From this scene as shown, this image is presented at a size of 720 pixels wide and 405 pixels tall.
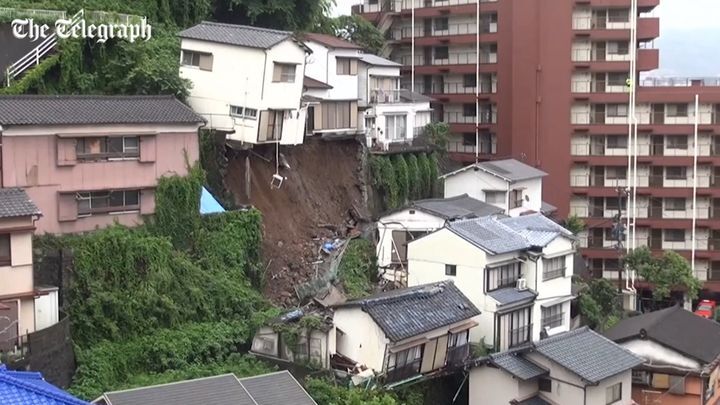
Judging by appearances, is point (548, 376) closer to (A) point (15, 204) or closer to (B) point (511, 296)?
(B) point (511, 296)

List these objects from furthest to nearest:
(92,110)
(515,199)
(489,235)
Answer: (515,199) < (489,235) < (92,110)

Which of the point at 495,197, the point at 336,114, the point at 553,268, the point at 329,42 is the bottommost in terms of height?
the point at 553,268

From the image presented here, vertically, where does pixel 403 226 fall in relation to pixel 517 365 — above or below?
above

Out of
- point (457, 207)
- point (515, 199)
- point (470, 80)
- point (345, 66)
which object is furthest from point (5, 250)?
point (470, 80)

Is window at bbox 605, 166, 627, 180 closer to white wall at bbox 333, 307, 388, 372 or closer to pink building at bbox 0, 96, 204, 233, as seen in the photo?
white wall at bbox 333, 307, 388, 372

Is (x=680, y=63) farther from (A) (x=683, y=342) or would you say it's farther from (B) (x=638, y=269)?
(A) (x=683, y=342)

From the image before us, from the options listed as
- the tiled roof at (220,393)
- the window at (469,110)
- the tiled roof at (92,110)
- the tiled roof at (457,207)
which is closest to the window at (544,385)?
the tiled roof at (457,207)

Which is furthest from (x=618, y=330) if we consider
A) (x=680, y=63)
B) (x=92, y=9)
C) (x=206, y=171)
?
(x=680, y=63)
